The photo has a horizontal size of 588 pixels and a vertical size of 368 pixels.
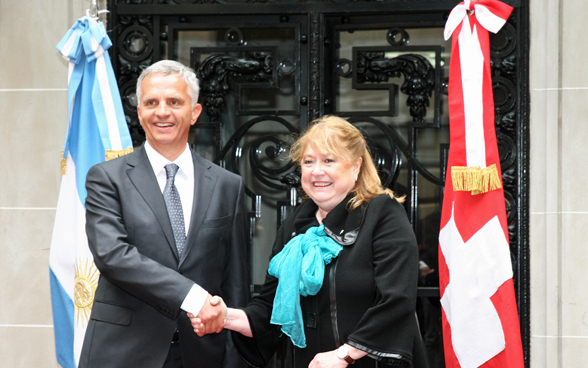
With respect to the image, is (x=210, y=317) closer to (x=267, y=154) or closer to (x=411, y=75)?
(x=267, y=154)

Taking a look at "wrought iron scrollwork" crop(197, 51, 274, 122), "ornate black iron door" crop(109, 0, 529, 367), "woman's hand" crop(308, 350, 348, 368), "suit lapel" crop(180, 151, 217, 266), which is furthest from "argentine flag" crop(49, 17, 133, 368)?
"woman's hand" crop(308, 350, 348, 368)

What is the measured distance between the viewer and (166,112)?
2.42 meters

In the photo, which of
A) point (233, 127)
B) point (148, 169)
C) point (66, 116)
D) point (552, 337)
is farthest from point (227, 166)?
point (552, 337)

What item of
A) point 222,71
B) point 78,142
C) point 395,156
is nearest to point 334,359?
point 395,156

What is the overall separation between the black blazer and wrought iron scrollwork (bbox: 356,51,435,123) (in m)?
1.26

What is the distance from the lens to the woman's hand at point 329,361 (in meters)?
2.12

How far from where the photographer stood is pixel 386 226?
2.24 metres

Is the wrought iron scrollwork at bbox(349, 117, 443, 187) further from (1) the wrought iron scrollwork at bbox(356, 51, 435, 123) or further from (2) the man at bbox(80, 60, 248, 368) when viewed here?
(2) the man at bbox(80, 60, 248, 368)

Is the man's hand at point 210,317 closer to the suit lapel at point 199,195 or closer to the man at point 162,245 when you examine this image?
the man at point 162,245

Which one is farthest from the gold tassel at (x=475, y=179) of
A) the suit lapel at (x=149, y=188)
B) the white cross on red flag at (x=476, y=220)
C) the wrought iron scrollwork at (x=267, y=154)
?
the suit lapel at (x=149, y=188)

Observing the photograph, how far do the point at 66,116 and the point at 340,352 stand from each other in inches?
87.5

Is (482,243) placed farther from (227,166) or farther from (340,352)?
(227,166)

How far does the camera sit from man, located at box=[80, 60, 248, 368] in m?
2.20

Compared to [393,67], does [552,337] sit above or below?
below
